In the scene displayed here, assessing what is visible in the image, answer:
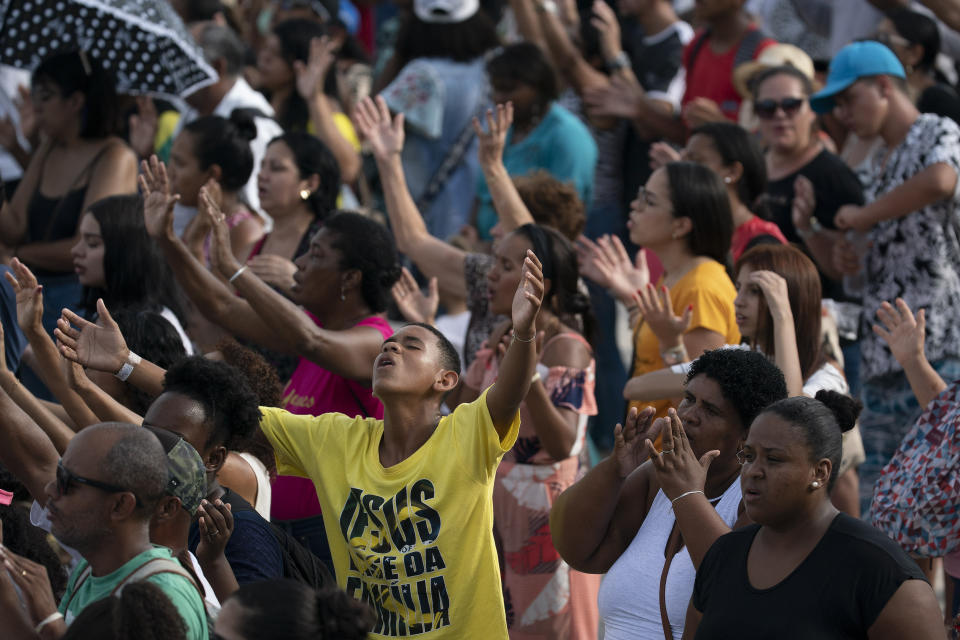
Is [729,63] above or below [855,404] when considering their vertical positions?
below

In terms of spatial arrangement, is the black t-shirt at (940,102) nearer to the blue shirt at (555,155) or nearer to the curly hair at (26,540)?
the blue shirt at (555,155)

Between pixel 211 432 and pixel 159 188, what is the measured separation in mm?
1861

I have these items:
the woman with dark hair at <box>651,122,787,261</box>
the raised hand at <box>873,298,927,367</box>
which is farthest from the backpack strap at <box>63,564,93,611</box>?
the woman with dark hair at <box>651,122,787,261</box>

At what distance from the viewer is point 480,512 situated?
13.3 ft

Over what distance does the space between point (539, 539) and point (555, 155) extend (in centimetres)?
320

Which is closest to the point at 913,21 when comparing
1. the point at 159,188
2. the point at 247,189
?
the point at 247,189

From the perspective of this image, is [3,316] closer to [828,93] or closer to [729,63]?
[828,93]

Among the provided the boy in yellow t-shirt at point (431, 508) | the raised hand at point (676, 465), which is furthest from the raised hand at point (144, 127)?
the raised hand at point (676, 465)

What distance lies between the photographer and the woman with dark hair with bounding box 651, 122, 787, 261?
6.29 metres

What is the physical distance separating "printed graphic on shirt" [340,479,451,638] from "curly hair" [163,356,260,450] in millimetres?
466

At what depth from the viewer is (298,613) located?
2.93 m

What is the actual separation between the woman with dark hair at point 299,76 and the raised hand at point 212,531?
Result: 4758 mm

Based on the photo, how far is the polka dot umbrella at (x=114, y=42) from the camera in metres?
7.23

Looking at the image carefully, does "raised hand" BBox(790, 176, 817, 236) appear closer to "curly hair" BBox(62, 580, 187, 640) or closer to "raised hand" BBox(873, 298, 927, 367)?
"raised hand" BBox(873, 298, 927, 367)
